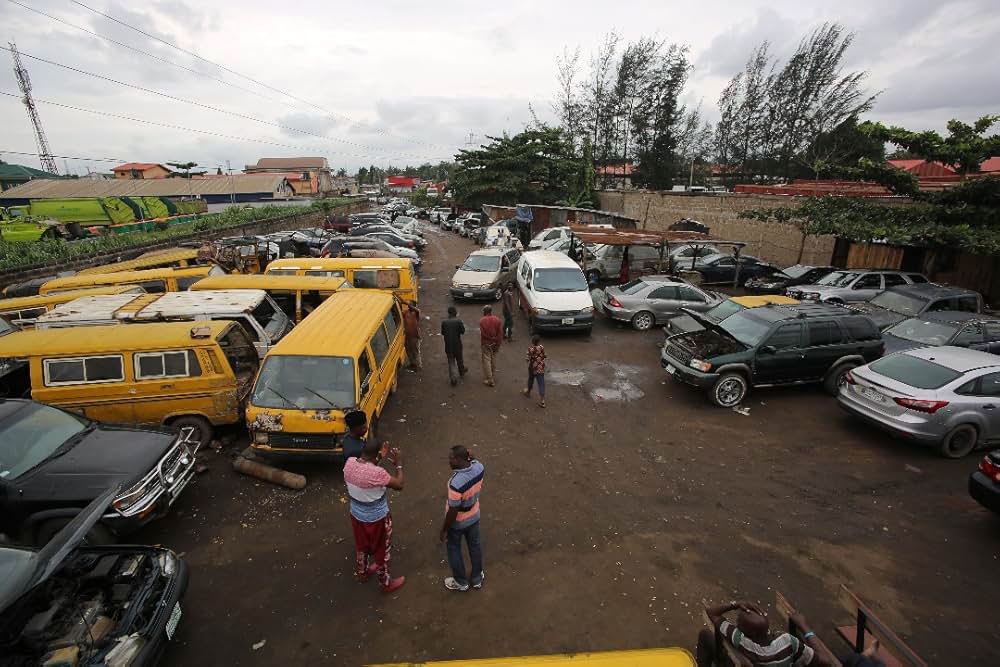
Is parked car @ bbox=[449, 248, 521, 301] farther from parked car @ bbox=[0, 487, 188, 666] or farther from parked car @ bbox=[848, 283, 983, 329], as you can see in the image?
parked car @ bbox=[0, 487, 188, 666]

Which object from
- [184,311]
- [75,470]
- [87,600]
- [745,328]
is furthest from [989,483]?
[184,311]

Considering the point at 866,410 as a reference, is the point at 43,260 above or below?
above

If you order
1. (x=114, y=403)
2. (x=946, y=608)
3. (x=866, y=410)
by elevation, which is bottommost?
(x=946, y=608)

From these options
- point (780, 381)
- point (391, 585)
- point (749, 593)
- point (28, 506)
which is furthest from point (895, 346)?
point (28, 506)

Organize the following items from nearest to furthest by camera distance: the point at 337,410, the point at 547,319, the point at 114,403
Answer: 1. the point at 337,410
2. the point at 114,403
3. the point at 547,319

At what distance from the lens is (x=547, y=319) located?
12.2 m

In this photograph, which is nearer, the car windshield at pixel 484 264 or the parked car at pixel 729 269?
the car windshield at pixel 484 264

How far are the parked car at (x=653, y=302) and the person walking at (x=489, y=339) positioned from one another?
5.07m

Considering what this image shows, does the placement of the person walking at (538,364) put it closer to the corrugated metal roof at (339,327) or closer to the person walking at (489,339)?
the person walking at (489,339)

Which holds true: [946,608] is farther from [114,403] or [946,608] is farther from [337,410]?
[114,403]

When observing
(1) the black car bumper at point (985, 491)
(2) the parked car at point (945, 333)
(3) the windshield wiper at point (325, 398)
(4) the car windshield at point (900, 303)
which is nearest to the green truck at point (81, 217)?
(3) the windshield wiper at point (325, 398)

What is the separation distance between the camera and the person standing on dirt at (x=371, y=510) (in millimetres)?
4340

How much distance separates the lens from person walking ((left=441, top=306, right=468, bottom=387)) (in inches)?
369

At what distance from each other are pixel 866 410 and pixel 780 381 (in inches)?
62.8
